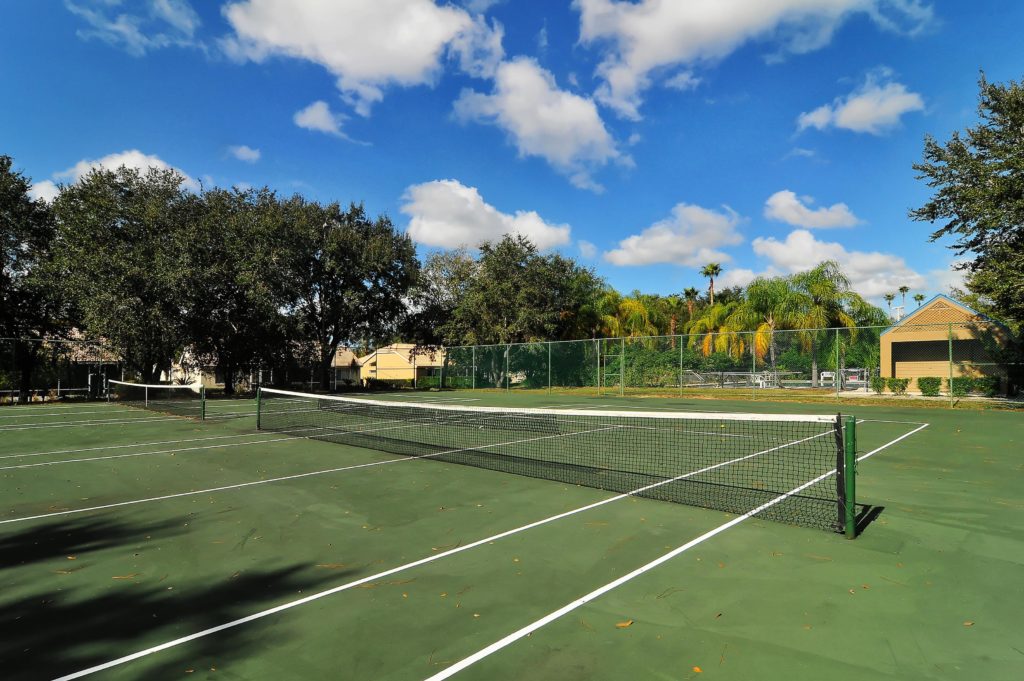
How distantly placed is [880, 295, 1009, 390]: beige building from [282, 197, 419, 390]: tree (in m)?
31.7

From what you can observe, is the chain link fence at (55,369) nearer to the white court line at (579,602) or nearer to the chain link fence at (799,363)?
the chain link fence at (799,363)

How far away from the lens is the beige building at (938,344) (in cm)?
2653

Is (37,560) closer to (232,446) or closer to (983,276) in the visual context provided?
(232,446)

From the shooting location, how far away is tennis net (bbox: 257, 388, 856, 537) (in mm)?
6676

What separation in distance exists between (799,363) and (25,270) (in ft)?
145

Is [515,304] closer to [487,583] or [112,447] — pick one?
[112,447]

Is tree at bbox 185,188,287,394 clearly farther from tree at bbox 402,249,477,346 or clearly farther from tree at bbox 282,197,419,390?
tree at bbox 402,249,477,346

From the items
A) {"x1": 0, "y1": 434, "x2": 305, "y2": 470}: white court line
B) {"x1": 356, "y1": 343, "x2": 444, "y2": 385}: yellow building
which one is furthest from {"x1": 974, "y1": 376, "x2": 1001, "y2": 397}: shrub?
{"x1": 356, "y1": 343, "x2": 444, "y2": 385}: yellow building

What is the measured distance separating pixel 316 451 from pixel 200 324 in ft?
78.0

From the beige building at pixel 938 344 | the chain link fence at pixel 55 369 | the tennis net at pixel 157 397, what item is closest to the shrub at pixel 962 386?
the beige building at pixel 938 344

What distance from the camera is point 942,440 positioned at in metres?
12.2

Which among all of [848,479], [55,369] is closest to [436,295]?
[55,369]

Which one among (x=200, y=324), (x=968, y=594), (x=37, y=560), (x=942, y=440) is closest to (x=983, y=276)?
(x=942, y=440)

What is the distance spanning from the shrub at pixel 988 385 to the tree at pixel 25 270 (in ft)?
153
